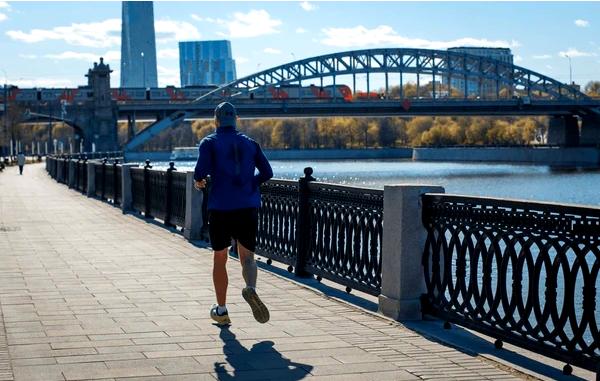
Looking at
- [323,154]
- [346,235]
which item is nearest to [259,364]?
[346,235]

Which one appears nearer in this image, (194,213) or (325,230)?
(325,230)

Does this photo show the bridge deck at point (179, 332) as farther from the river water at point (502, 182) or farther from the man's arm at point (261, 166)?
the river water at point (502, 182)

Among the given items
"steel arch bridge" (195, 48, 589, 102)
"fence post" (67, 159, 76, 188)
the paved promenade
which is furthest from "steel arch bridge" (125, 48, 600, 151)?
the paved promenade

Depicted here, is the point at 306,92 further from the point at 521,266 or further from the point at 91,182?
the point at 521,266

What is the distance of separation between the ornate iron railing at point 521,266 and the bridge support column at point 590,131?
94674 millimetres

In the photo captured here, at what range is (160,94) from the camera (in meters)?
105

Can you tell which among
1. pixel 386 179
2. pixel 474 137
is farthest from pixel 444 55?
pixel 386 179

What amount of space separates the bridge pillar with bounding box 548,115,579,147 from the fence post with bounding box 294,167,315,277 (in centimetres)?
9269

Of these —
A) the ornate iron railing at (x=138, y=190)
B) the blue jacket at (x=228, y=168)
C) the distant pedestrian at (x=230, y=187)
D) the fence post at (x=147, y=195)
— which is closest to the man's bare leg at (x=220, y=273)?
the distant pedestrian at (x=230, y=187)

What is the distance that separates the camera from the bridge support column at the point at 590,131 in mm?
99750

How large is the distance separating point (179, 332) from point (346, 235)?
99.9 inches

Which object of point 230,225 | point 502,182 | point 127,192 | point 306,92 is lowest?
point 502,182

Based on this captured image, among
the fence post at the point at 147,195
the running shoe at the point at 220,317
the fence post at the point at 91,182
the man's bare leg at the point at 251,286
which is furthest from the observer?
the fence post at the point at 91,182

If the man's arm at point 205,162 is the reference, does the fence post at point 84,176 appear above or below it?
below
